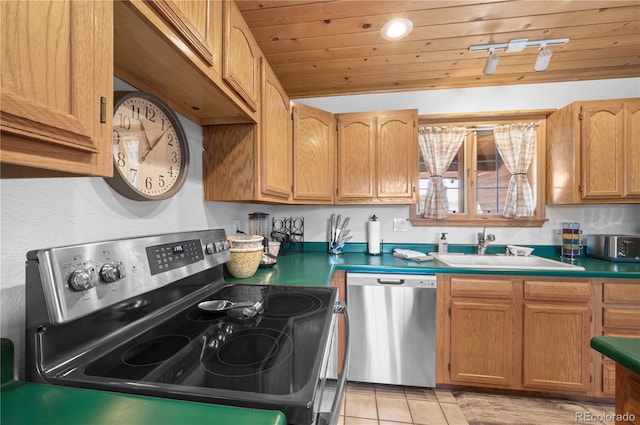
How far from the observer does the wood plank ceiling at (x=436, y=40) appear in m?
1.50

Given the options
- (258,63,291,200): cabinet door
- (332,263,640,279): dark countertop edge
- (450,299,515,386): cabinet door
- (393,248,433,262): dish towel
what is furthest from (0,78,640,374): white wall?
(450,299,515,386): cabinet door

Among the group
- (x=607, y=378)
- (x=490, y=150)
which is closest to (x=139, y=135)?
(x=490, y=150)

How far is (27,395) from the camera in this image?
1.70 ft

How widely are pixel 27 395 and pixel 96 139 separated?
1.74ft

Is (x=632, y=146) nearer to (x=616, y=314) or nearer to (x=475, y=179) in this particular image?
(x=475, y=179)

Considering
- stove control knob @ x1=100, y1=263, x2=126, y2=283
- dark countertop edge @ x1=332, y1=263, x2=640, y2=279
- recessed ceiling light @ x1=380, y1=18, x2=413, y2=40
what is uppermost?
recessed ceiling light @ x1=380, y1=18, x2=413, y2=40

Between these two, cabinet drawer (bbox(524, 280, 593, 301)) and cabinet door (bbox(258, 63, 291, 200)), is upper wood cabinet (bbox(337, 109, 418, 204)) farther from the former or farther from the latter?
cabinet drawer (bbox(524, 280, 593, 301))

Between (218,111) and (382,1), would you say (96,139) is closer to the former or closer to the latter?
(218,111)

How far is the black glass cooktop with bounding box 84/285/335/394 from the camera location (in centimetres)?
57

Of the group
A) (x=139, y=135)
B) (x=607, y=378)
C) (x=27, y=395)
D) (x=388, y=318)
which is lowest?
(x=607, y=378)

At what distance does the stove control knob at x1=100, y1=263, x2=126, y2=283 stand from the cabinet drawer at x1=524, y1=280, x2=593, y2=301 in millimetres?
2237

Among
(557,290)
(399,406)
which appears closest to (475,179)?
(557,290)

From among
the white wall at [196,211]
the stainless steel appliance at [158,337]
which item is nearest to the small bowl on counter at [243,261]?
the white wall at [196,211]

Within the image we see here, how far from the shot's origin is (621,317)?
1687 millimetres
